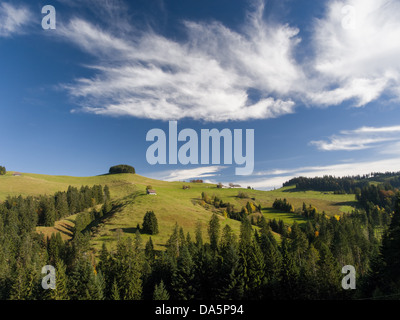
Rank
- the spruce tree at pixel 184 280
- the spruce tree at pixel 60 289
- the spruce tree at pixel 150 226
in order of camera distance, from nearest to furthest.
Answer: the spruce tree at pixel 60 289
the spruce tree at pixel 184 280
the spruce tree at pixel 150 226

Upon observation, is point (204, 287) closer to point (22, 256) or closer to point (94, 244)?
point (94, 244)

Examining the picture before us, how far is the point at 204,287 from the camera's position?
55.8m

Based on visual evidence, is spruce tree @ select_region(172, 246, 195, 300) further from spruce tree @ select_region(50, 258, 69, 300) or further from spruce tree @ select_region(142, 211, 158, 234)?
spruce tree @ select_region(142, 211, 158, 234)

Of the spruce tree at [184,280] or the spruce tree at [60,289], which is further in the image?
the spruce tree at [184,280]

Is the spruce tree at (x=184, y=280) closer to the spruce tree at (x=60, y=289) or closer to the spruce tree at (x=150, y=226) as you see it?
the spruce tree at (x=60, y=289)

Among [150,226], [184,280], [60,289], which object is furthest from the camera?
[150,226]

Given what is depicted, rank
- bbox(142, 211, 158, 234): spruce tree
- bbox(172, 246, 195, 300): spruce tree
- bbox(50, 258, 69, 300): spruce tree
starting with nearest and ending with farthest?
bbox(50, 258, 69, 300): spruce tree, bbox(172, 246, 195, 300): spruce tree, bbox(142, 211, 158, 234): spruce tree

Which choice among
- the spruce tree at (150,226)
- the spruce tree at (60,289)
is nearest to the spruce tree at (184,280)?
the spruce tree at (60,289)

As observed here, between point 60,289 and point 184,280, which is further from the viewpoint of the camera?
point 184,280

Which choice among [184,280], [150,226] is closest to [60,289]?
[184,280]

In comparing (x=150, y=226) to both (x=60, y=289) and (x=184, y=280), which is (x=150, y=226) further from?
(x=60, y=289)

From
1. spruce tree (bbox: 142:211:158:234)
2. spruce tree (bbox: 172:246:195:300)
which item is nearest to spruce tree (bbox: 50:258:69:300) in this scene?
spruce tree (bbox: 172:246:195:300)

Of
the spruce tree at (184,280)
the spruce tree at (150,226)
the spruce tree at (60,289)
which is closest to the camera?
the spruce tree at (60,289)
